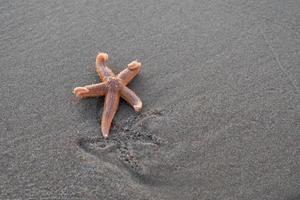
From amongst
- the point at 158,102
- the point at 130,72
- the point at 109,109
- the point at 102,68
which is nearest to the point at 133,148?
the point at 109,109

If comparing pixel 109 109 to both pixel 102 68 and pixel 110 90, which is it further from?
pixel 102 68

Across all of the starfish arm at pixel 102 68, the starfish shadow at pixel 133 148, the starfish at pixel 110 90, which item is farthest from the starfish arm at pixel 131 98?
the starfish arm at pixel 102 68

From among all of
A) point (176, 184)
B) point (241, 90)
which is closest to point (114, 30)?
point (241, 90)

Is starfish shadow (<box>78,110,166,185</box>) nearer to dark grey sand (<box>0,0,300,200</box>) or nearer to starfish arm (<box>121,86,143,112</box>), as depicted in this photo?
dark grey sand (<box>0,0,300,200</box>)

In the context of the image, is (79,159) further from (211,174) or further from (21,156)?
(211,174)

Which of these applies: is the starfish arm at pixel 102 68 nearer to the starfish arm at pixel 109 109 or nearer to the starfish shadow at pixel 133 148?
the starfish arm at pixel 109 109
